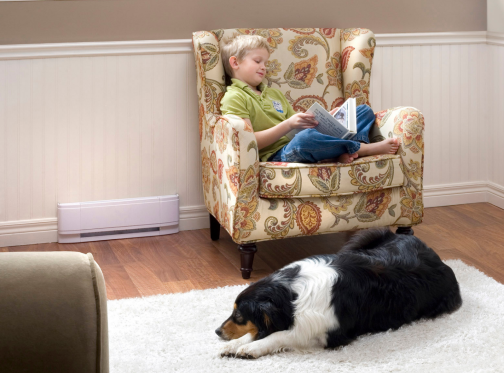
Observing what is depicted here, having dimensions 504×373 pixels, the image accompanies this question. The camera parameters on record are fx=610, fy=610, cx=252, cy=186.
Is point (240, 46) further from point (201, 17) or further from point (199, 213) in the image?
point (199, 213)

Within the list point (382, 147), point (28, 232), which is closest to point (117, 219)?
point (28, 232)

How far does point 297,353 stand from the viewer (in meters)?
1.76

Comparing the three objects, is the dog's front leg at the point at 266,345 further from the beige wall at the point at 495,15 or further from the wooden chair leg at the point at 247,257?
the beige wall at the point at 495,15

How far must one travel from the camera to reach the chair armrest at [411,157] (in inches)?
101

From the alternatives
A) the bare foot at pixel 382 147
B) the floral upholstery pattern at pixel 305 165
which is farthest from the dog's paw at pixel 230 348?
the bare foot at pixel 382 147

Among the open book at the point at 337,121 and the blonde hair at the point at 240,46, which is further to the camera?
the blonde hair at the point at 240,46

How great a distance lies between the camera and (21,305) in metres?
0.81

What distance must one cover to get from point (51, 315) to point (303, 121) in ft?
5.79

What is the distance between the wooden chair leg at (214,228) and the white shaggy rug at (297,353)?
736 mm

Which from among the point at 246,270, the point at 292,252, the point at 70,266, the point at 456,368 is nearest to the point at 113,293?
the point at 246,270

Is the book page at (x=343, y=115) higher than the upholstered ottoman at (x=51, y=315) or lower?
higher

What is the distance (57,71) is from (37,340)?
2.21m

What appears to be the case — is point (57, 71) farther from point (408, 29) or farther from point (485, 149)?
point (485, 149)

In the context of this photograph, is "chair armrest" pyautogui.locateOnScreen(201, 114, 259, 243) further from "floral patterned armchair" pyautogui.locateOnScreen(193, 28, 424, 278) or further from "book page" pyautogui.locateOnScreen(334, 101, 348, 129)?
"book page" pyautogui.locateOnScreen(334, 101, 348, 129)
